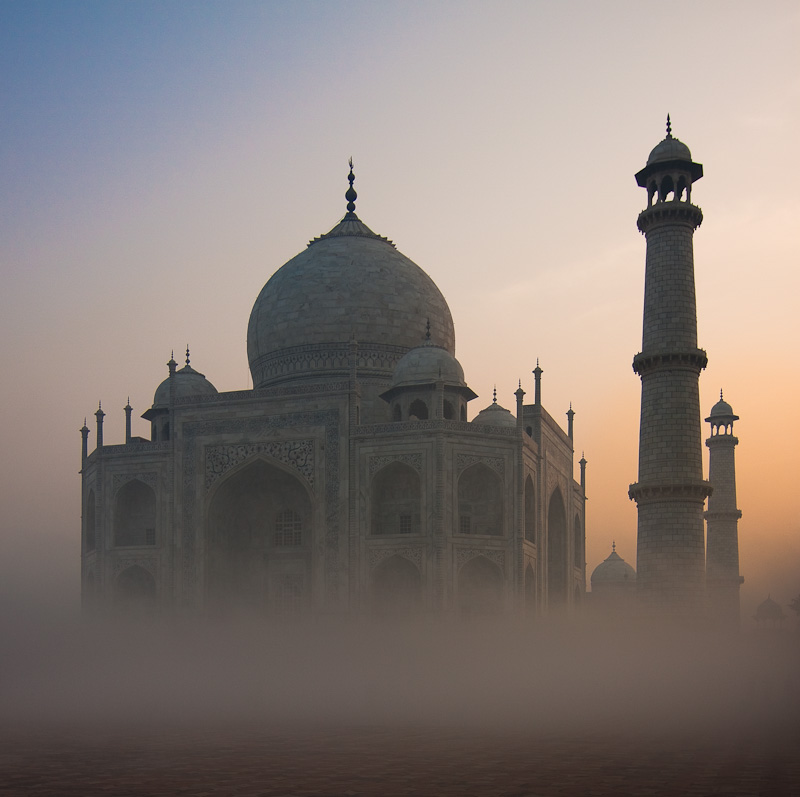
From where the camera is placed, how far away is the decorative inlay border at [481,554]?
27766mm

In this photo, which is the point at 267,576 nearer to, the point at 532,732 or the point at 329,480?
the point at 329,480

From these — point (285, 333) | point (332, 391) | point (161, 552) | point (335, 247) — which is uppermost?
point (335, 247)

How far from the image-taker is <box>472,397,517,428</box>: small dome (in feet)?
109

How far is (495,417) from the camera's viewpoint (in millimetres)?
33562

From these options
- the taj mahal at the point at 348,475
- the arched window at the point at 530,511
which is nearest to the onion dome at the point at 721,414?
the taj mahal at the point at 348,475

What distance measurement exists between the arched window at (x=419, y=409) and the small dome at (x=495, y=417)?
2.91m

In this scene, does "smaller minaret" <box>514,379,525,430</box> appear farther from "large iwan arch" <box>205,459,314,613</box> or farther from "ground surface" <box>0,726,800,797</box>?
"ground surface" <box>0,726,800,797</box>

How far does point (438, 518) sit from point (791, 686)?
1053 centimetres

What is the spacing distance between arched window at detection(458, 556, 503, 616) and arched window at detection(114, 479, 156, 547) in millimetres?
9665

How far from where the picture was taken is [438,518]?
90.9 ft

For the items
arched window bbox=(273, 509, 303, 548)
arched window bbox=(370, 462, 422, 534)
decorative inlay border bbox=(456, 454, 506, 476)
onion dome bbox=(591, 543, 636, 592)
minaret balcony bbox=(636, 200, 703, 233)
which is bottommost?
onion dome bbox=(591, 543, 636, 592)

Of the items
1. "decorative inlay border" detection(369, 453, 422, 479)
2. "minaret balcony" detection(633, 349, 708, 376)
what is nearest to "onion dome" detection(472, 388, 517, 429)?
"decorative inlay border" detection(369, 453, 422, 479)

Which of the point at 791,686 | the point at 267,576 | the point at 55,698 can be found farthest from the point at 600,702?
the point at 267,576

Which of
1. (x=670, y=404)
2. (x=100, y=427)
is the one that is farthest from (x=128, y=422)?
(x=670, y=404)
